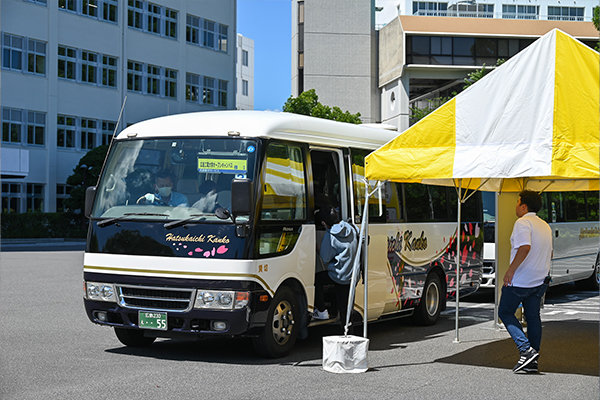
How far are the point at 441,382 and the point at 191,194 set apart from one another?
11.1 feet

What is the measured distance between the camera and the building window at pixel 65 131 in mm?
50844

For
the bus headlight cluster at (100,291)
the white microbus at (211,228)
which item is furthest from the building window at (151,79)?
the bus headlight cluster at (100,291)

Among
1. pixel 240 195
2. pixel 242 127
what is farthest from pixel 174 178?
pixel 240 195

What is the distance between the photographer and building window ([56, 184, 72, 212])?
Result: 167 feet

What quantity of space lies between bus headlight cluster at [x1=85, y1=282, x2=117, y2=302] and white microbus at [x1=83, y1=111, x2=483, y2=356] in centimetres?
1

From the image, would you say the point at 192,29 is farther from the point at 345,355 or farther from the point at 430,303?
the point at 345,355

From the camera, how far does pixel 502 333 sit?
12.8 meters

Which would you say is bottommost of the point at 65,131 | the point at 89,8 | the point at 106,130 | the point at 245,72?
the point at 65,131

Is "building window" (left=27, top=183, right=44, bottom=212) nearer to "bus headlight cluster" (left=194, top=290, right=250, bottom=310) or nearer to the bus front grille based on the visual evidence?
the bus front grille

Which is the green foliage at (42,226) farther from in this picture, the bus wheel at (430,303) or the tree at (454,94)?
the bus wheel at (430,303)

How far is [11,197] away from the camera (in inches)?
1893

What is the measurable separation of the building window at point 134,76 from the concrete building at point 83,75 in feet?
0.21

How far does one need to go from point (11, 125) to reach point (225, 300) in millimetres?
41602

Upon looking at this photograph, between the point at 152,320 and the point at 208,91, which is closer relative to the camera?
the point at 152,320
